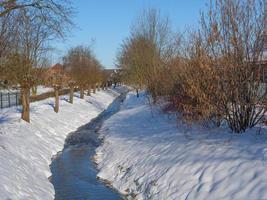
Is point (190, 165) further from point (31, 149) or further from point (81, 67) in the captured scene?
point (81, 67)

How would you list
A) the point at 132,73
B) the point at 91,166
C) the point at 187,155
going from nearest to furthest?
the point at 187,155
the point at 91,166
the point at 132,73

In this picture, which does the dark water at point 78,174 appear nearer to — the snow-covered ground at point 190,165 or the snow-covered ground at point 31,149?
the snow-covered ground at point 31,149

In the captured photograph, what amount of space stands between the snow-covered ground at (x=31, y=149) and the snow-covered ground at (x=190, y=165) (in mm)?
2011

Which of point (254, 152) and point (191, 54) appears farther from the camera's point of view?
point (191, 54)

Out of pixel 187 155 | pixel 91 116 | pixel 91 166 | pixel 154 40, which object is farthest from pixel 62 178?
pixel 154 40

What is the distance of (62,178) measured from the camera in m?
12.6

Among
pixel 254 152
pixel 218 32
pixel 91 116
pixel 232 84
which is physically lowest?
pixel 91 116

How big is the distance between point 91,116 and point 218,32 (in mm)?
20495

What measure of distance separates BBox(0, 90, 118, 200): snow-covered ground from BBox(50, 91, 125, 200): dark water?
29 cm

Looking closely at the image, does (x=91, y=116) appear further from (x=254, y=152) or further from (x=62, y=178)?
(x=254, y=152)

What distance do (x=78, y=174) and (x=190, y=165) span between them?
4401mm

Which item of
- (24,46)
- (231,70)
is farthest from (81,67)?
(231,70)

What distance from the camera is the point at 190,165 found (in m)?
10.1

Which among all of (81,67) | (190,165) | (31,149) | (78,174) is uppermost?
(81,67)
